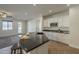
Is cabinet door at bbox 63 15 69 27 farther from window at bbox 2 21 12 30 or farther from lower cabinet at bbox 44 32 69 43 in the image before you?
window at bbox 2 21 12 30

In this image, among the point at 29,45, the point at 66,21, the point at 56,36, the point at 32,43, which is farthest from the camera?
the point at 66,21

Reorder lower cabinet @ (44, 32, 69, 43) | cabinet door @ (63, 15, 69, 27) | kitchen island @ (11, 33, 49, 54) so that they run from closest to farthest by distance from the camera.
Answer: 1. kitchen island @ (11, 33, 49, 54)
2. lower cabinet @ (44, 32, 69, 43)
3. cabinet door @ (63, 15, 69, 27)

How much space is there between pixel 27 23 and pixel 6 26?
1.21 ft

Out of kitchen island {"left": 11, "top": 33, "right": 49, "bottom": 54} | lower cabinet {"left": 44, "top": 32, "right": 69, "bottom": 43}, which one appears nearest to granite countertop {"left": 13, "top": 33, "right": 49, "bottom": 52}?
kitchen island {"left": 11, "top": 33, "right": 49, "bottom": 54}

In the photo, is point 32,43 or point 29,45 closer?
point 29,45

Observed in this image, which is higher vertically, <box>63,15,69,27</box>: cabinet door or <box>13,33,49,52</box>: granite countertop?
<box>63,15,69,27</box>: cabinet door

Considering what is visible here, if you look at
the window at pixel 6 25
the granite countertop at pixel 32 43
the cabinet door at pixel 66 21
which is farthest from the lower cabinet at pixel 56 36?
the window at pixel 6 25

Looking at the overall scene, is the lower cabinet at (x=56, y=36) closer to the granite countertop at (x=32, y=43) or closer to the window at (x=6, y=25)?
the granite countertop at (x=32, y=43)

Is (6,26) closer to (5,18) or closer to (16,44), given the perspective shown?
(5,18)

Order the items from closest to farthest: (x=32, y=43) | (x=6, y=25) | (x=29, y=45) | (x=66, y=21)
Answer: (x=6, y=25), (x=29, y=45), (x=32, y=43), (x=66, y=21)

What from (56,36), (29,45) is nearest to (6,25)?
(29,45)

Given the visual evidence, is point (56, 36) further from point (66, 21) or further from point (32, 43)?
point (66, 21)

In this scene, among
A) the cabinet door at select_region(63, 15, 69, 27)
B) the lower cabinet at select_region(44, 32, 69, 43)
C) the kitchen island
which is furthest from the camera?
the cabinet door at select_region(63, 15, 69, 27)
